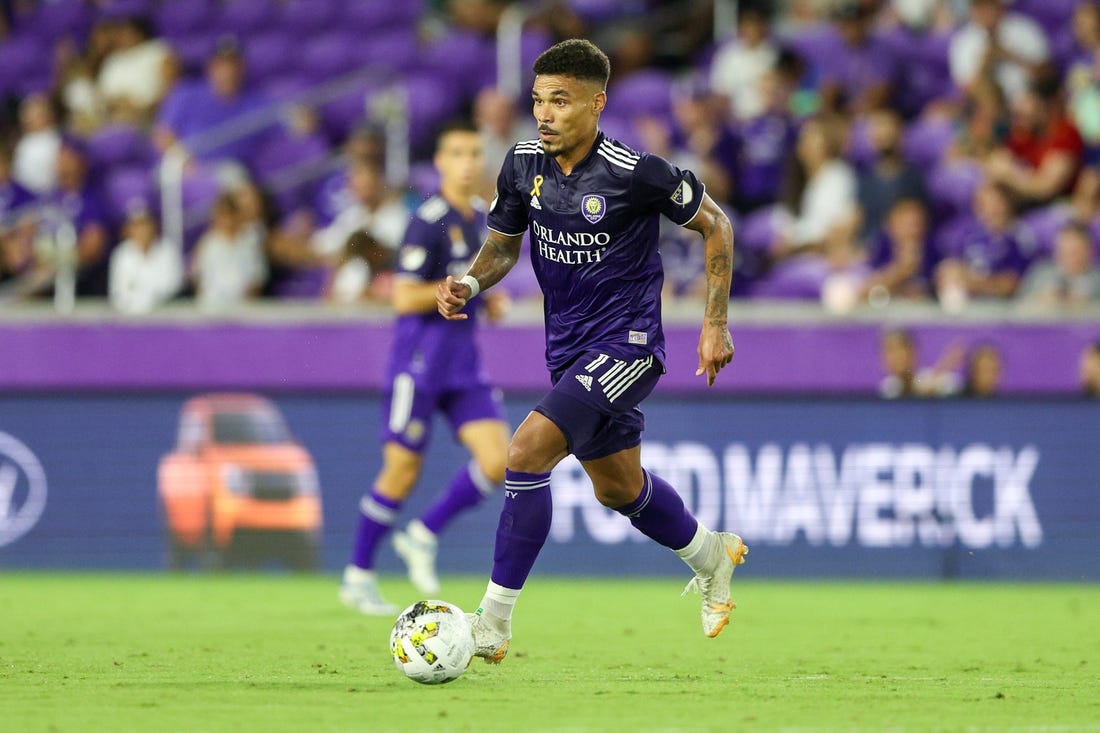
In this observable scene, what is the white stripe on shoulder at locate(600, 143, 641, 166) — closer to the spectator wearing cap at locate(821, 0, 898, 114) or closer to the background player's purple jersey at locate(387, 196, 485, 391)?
the background player's purple jersey at locate(387, 196, 485, 391)

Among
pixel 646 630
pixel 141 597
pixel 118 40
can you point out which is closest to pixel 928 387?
pixel 646 630

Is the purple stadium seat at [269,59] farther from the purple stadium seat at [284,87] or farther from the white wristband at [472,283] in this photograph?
the white wristband at [472,283]

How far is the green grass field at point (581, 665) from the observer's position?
19.6 feet

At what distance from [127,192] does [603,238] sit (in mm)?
10921

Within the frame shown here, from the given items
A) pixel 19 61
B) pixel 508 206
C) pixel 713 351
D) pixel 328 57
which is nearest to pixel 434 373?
pixel 508 206

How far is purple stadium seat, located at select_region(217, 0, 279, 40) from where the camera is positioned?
1983 centimetres

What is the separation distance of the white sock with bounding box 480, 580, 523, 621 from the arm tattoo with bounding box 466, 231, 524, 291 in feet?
4.39

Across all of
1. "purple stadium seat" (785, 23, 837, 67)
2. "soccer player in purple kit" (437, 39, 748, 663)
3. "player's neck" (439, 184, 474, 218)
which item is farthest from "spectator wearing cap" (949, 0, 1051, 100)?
"soccer player in purple kit" (437, 39, 748, 663)

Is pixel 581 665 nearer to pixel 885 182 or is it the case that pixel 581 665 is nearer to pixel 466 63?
pixel 885 182

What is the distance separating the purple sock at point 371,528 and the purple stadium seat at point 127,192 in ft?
22.8

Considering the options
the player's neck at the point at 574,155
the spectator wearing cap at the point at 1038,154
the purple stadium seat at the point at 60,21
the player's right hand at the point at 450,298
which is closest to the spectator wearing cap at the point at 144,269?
the purple stadium seat at the point at 60,21

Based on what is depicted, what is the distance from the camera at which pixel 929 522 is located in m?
13.0

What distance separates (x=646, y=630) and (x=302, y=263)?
743 cm

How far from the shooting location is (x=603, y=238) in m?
7.27
